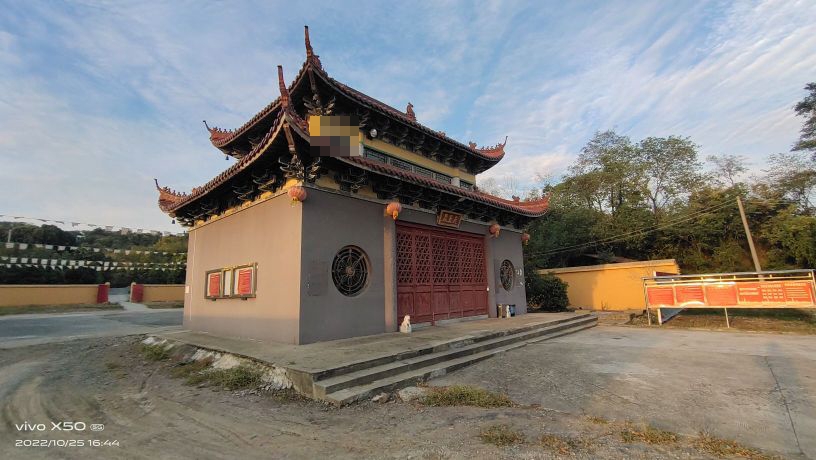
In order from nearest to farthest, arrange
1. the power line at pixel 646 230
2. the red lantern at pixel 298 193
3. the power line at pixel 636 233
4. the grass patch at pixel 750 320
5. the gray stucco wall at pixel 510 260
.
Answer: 1. the red lantern at pixel 298 193
2. the grass patch at pixel 750 320
3. the gray stucco wall at pixel 510 260
4. the power line at pixel 646 230
5. the power line at pixel 636 233

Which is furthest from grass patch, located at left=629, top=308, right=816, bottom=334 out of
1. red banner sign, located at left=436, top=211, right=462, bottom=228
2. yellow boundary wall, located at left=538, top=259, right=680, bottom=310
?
red banner sign, located at left=436, top=211, right=462, bottom=228

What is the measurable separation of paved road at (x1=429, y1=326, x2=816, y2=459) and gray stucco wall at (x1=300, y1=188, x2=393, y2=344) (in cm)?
260

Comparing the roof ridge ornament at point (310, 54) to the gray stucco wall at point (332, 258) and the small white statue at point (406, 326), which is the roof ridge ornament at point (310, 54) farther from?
the small white statue at point (406, 326)

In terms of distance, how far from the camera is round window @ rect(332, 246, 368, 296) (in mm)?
7297

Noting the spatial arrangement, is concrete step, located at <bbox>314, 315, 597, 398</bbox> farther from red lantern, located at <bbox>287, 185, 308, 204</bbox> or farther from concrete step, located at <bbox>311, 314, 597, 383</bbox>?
red lantern, located at <bbox>287, 185, 308, 204</bbox>

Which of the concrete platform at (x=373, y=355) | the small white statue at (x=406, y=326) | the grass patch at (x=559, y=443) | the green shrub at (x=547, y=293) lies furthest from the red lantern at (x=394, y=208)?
the green shrub at (x=547, y=293)

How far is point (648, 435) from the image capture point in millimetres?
3137

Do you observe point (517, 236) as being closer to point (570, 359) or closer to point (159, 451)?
point (570, 359)

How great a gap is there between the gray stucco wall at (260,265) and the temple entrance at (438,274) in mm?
2658

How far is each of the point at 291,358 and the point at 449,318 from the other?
5.11m

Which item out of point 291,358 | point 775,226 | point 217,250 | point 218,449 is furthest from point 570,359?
point 775,226

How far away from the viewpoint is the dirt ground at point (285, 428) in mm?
3020

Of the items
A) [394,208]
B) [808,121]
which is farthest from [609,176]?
[394,208]

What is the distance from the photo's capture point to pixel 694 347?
709cm
